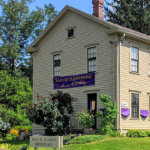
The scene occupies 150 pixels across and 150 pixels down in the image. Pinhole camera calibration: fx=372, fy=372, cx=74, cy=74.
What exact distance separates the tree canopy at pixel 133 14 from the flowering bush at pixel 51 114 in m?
24.3

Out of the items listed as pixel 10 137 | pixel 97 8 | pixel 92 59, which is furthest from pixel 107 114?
pixel 10 137

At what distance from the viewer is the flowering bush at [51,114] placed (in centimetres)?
2362

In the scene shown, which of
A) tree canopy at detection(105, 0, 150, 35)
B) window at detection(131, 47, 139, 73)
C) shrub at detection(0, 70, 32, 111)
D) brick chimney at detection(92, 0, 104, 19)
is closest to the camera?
window at detection(131, 47, 139, 73)

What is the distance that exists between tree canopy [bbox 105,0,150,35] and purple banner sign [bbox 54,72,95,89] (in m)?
21.7

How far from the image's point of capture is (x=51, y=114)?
23.6 meters

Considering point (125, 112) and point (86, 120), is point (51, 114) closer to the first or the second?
point (86, 120)

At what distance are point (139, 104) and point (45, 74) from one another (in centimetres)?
759

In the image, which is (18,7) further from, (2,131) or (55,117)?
(55,117)

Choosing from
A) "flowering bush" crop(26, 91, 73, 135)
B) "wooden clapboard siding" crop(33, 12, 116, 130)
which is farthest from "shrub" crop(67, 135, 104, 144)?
"wooden clapboard siding" crop(33, 12, 116, 130)

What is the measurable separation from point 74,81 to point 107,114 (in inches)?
171

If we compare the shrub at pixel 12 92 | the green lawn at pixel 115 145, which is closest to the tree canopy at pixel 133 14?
the shrub at pixel 12 92

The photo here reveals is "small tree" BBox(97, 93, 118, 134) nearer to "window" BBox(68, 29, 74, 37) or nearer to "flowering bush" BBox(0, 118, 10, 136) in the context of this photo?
"window" BBox(68, 29, 74, 37)

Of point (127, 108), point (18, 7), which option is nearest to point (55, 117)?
point (127, 108)

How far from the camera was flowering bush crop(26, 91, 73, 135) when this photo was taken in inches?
930
